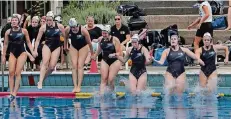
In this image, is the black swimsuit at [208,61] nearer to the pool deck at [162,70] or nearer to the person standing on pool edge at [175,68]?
the person standing on pool edge at [175,68]

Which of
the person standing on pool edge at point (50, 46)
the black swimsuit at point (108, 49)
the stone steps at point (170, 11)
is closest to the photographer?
the black swimsuit at point (108, 49)

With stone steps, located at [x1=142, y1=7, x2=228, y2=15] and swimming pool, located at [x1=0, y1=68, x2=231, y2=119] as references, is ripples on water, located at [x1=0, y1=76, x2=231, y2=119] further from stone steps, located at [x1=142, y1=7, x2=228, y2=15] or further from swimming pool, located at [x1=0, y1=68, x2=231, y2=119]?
stone steps, located at [x1=142, y1=7, x2=228, y2=15]

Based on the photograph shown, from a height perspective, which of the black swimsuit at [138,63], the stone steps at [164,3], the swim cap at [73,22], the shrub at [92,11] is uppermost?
the stone steps at [164,3]

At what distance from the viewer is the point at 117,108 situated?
14242 mm

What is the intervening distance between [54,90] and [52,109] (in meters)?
3.54

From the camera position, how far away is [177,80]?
1573 cm

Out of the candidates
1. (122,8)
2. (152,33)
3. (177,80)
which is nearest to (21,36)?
(177,80)

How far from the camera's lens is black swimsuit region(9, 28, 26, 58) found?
15.9 meters

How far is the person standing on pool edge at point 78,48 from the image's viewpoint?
649 inches

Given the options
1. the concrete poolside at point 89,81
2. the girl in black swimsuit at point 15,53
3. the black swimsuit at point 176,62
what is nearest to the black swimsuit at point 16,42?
the girl in black swimsuit at point 15,53

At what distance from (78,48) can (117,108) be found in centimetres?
269

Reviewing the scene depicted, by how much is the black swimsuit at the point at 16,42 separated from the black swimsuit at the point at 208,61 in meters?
3.61

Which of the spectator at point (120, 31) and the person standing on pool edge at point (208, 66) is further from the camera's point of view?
the spectator at point (120, 31)

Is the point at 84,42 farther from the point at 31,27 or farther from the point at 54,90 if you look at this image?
the point at 31,27
